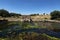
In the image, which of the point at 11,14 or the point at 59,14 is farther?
the point at 11,14

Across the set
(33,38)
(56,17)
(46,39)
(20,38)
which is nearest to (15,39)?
(20,38)

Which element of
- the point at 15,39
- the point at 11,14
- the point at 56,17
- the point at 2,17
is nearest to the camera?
the point at 15,39

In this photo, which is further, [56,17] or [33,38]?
[56,17]

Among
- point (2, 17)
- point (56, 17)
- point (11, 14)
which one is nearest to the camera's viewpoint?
point (56, 17)

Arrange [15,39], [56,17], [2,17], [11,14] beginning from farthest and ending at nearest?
[11,14] < [2,17] < [56,17] < [15,39]

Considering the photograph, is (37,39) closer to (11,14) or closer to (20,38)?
(20,38)

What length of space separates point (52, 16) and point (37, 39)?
353ft

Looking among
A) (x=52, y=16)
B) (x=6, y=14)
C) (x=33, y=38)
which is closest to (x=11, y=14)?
(x=6, y=14)

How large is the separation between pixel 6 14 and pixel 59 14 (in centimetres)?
4981

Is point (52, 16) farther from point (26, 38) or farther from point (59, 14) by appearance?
point (26, 38)

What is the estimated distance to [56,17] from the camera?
421ft

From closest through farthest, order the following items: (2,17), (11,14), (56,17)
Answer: (56,17) → (2,17) → (11,14)

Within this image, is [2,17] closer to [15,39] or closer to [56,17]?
[56,17]

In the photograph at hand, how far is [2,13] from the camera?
145 metres
